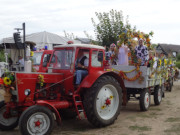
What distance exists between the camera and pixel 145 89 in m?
8.17

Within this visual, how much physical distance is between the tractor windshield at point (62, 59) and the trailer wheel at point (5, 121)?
146 centimetres

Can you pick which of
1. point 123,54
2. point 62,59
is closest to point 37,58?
point 123,54

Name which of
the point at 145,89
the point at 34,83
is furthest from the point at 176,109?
the point at 34,83

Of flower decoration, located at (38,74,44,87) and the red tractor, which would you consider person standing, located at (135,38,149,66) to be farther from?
flower decoration, located at (38,74,44,87)

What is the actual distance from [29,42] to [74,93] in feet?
28.5

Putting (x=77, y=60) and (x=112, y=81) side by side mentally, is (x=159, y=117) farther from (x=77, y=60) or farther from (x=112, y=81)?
(x=77, y=60)

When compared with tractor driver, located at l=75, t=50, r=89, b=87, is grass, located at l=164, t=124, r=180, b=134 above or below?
below

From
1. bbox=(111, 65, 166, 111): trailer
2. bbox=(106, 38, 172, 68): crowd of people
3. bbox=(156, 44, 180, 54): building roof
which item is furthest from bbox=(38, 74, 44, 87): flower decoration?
bbox=(156, 44, 180, 54): building roof

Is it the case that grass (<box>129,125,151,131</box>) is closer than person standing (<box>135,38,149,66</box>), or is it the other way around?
grass (<box>129,125,151,131</box>)

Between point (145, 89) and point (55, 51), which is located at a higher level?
point (55, 51)

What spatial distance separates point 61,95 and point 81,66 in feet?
2.59

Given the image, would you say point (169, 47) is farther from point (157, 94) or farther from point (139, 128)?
point (139, 128)

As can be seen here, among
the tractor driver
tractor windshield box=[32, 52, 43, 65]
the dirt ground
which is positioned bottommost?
the dirt ground

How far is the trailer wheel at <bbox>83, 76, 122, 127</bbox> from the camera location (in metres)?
5.83
